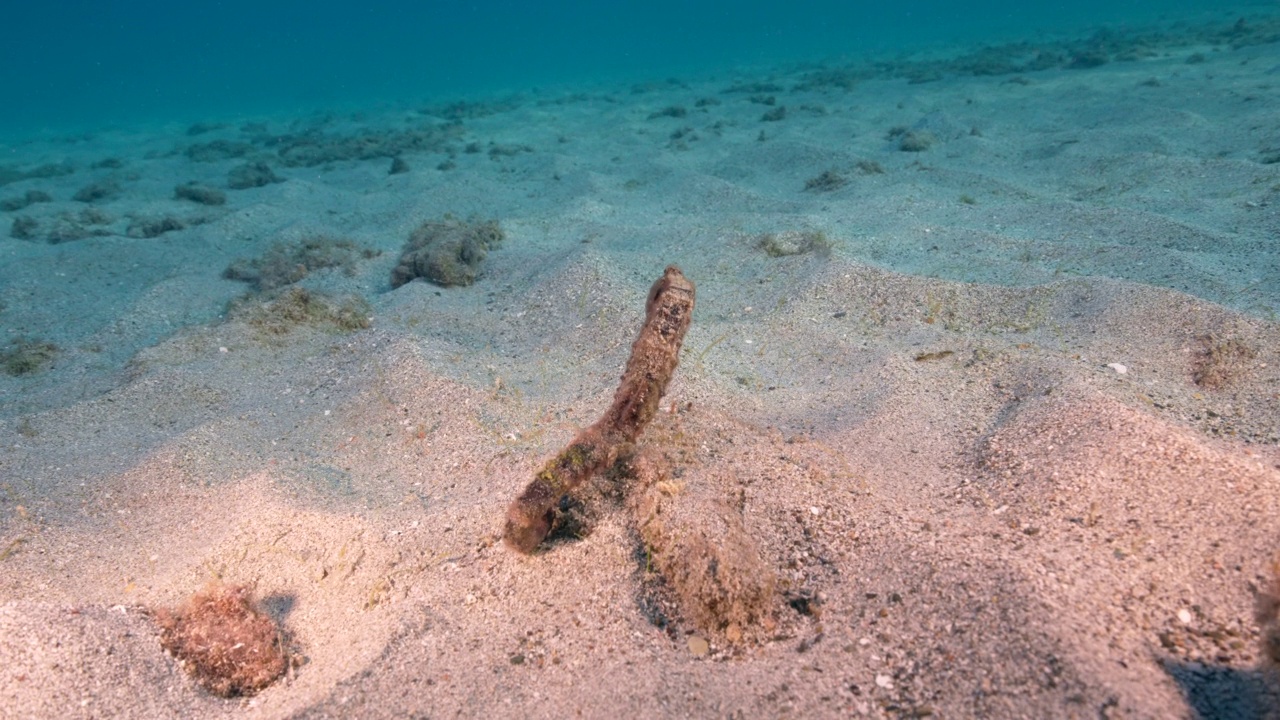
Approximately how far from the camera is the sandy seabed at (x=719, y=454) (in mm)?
2104

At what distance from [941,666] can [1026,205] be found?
661cm

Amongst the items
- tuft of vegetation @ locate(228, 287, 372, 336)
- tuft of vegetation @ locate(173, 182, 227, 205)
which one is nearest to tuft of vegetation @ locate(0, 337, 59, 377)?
tuft of vegetation @ locate(228, 287, 372, 336)

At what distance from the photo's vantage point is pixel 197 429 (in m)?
3.95

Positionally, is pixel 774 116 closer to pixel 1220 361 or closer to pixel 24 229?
pixel 1220 361

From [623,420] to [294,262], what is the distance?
19.7 feet

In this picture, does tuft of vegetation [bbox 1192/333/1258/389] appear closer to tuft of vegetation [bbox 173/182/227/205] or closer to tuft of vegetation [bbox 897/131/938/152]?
tuft of vegetation [bbox 897/131/938/152]

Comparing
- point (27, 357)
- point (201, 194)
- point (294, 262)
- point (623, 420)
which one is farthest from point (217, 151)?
point (623, 420)

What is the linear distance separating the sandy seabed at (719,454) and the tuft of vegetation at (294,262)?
13 centimetres

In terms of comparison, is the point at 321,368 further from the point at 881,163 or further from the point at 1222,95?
the point at 1222,95

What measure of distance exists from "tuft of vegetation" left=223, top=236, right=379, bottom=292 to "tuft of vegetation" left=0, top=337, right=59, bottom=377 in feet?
5.97

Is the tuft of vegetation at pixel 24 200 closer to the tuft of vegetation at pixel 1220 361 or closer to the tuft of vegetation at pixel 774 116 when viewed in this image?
the tuft of vegetation at pixel 774 116

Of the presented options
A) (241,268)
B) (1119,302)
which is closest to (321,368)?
(241,268)

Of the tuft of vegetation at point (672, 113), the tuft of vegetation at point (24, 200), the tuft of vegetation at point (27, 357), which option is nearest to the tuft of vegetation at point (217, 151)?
the tuft of vegetation at point (24, 200)

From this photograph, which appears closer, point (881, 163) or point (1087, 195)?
point (1087, 195)
